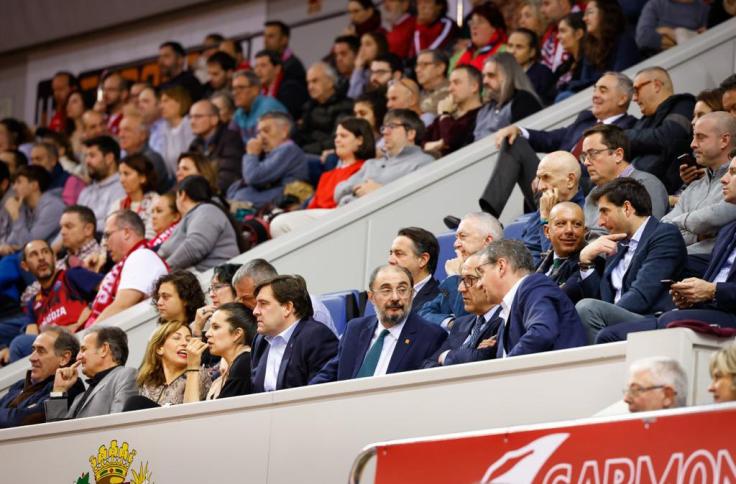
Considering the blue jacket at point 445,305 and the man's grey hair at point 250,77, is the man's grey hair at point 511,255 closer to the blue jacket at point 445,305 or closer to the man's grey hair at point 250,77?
the blue jacket at point 445,305

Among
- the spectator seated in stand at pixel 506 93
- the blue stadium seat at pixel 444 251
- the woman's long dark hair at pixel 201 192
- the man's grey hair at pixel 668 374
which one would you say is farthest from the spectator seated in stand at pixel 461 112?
the man's grey hair at pixel 668 374

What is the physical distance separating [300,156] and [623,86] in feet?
8.17

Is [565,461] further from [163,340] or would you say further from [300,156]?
[300,156]

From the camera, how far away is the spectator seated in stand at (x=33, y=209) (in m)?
9.91

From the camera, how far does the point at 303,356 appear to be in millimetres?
5719

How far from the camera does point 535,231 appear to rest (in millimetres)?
6406

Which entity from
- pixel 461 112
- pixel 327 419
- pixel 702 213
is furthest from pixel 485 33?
pixel 327 419

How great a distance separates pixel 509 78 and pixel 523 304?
10.9 feet

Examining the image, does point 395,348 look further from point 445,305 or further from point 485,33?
point 485,33

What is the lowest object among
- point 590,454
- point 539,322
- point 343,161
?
point 590,454

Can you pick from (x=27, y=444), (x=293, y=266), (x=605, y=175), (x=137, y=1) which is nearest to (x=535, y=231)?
(x=605, y=175)

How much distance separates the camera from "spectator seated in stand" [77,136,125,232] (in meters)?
9.71

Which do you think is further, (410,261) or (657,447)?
(410,261)

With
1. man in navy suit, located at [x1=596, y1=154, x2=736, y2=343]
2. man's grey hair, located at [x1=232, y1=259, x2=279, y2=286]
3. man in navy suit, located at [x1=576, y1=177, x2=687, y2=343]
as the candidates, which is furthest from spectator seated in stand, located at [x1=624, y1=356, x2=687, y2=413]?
man's grey hair, located at [x1=232, y1=259, x2=279, y2=286]
